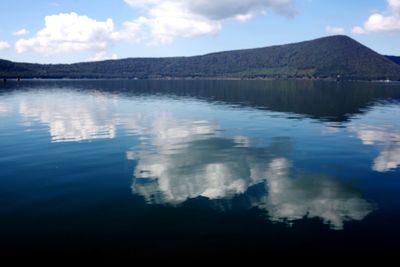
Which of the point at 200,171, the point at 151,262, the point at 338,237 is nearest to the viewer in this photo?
the point at 151,262

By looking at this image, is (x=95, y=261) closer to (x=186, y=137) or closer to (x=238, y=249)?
(x=238, y=249)

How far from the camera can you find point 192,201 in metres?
24.2

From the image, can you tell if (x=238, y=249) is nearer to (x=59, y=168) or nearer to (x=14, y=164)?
(x=59, y=168)

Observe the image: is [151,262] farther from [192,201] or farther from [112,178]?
[112,178]

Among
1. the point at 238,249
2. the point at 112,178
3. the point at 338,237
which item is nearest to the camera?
the point at 238,249

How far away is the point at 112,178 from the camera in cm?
2888

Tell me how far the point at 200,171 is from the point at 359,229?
557 inches

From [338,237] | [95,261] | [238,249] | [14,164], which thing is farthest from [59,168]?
[338,237]

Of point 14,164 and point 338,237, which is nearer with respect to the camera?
point 338,237

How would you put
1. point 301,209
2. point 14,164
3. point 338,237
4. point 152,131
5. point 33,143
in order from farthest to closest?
point 152,131, point 33,143, point 14,164, point 301,209, point 338,237

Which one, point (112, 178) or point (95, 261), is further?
point (112, 178)

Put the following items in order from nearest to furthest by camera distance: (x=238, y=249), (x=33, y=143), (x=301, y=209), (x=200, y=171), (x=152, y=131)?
1. (x=238, y=249)
2. (x=301, y=209)
3. (x=200, y=171)
4. (x=33, y=143)
5. (x=152, y=131)

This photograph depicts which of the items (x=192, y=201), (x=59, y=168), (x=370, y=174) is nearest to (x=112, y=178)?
(x=59, y=168)

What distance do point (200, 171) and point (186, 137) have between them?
17073mm
